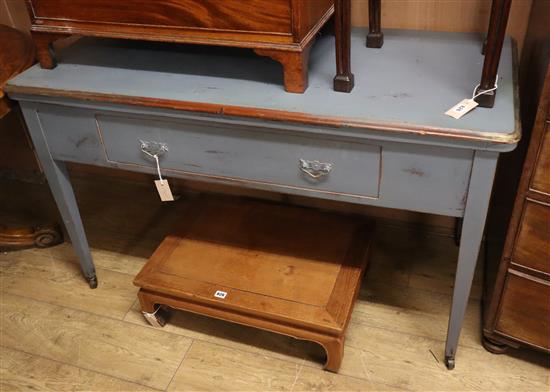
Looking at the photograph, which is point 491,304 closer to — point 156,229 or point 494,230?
point 494,230

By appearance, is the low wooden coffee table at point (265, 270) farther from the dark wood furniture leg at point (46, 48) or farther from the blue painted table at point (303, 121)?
the dark wood furniture leg at point (46, 48)

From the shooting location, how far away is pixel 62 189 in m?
1.57

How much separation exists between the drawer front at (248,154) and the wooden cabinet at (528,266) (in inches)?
12.5

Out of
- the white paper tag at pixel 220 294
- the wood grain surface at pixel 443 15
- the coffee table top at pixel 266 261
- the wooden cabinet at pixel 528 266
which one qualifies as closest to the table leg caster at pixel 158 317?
the coffee table top at pixel 266 261

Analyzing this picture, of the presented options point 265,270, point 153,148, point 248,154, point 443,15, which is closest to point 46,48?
point 153,148

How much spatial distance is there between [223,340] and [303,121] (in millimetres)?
770

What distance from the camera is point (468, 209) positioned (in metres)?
1.15

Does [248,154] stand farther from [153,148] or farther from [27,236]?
[27,236]

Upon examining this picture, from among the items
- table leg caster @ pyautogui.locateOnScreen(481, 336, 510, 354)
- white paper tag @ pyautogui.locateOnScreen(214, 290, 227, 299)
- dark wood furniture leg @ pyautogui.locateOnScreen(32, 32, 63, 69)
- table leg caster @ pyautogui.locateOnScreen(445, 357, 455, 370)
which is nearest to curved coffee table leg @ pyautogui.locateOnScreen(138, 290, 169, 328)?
white paper tag @ pyautogui.locateOnScreen(214, 290, 227, 299)

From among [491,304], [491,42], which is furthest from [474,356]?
[491,42]

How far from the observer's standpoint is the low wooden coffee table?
4.71ft

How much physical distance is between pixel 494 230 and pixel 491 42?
795 mm

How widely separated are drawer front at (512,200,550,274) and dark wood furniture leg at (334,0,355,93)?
0.47m

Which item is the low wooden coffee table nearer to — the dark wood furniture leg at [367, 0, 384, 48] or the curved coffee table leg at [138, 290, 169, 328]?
the curved coffee table leg at [138, 290, 169, 328]
